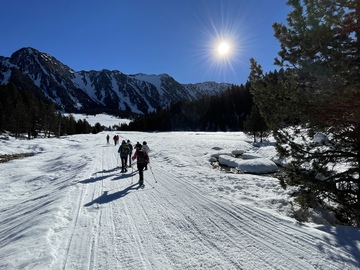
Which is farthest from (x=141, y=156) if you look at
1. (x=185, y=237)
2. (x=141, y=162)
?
(x=185, y=237)

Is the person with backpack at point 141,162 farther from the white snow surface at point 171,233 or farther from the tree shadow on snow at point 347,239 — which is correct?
the tree shadow on snow at point 347,239

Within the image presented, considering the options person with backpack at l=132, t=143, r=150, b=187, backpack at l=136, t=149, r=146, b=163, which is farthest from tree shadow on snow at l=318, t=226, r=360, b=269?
backpack at l=136, t=149, r=146, b=163

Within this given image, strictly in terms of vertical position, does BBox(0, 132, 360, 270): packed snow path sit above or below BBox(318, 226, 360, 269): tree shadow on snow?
below

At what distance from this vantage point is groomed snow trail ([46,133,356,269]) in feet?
14.9

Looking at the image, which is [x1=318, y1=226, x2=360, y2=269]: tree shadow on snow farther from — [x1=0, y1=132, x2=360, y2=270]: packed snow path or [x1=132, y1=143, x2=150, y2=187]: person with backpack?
[x1=132, y1=143, x2=150, y2=187]: person with backpack

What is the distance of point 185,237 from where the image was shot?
562cm

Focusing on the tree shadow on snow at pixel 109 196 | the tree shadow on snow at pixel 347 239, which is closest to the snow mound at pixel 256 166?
the tree shadow on snow at pixel 109 196

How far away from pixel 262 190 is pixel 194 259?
6.38 meters

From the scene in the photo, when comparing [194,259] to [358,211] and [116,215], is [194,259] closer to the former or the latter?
[116,215]

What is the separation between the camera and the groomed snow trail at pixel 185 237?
455cm

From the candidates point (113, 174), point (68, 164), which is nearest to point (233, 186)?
point (113, 174)

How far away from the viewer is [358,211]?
6418 mm

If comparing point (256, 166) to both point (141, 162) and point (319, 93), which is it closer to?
point (141, 162)

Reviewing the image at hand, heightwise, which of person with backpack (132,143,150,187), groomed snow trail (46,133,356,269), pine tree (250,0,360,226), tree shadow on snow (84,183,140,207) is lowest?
tree shadow on snow (84,183,140,207)
